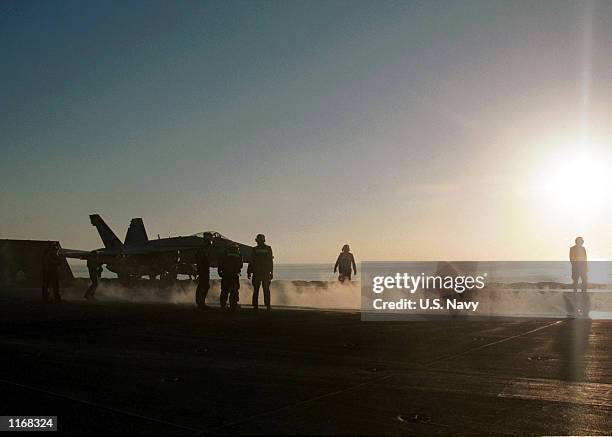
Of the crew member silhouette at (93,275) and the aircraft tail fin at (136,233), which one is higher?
the aircraft tail fin at (136,233)

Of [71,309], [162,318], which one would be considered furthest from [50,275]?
[162,318]

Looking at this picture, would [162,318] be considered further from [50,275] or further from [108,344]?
[50,275]

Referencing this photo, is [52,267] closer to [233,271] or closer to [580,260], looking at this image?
[233,271]

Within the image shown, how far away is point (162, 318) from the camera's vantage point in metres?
14.4

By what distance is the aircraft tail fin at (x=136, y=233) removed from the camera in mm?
38250

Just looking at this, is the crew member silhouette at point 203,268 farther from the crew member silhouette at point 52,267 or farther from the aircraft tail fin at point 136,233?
the aircraft tail fin at point 136,233

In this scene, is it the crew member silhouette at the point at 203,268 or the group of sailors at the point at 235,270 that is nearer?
the group of sailors at the point at 235,270

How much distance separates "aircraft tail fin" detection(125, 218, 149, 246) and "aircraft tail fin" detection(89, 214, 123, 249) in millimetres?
2003

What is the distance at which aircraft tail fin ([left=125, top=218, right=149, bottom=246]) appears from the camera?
125ft

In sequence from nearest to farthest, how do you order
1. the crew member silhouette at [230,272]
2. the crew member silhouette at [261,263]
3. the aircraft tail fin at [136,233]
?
the crew member silhouette at [261,263] → the crew member silhouette at [230,272] → the aircraft tail fin at [136,233]

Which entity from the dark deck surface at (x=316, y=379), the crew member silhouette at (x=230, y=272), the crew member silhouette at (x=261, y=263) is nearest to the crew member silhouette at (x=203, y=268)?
the crew member silhouette at (x=230, y=272)

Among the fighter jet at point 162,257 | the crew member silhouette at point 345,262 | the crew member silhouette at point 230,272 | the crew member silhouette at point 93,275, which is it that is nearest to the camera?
the crew member silhouette at point 230,272

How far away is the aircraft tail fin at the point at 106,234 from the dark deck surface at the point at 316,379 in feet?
97.3

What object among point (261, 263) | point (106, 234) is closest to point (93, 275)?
point (261, 263)
